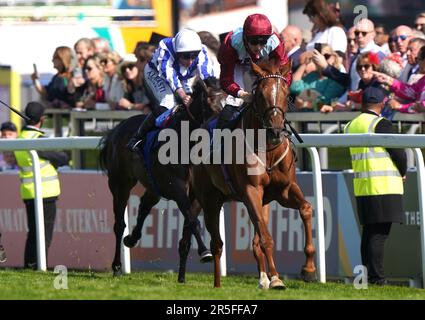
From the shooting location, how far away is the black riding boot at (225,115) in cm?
951

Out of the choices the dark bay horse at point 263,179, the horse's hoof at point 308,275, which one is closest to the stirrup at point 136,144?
the dark bay horse at point 263,179

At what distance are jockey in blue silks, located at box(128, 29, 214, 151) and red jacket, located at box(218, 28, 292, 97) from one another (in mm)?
824

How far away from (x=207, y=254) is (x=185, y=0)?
55.0 ft

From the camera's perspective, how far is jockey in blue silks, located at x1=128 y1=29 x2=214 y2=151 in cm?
1051

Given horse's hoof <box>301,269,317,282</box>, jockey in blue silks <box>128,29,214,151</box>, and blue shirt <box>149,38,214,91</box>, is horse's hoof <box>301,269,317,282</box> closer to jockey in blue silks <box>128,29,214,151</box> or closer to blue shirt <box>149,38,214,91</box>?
jockey in blue silks <box>128,29,214,151</box>

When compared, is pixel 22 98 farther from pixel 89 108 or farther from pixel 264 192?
pixel 264 192

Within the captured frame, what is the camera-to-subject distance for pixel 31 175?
12.1 metres

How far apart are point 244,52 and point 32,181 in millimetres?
3266

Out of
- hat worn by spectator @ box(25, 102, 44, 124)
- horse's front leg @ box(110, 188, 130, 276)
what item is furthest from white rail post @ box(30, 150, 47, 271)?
horse's front leg @ box(110, 188, 130, 276)

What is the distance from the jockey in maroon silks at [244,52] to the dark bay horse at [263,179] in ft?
0.98

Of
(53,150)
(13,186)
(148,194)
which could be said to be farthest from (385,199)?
(13,186)

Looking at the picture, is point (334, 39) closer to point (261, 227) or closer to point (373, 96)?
point (373, 96)

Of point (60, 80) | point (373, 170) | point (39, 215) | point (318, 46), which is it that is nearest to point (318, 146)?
point (373, 170)

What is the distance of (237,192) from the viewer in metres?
9.30
